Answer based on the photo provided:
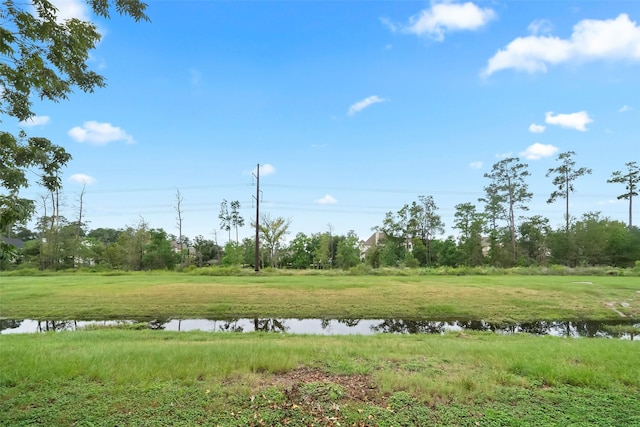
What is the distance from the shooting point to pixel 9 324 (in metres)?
11.9

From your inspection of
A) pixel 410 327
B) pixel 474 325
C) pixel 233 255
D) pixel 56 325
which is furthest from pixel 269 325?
pixel 233 255

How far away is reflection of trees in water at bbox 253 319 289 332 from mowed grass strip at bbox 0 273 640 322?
77 centimetres

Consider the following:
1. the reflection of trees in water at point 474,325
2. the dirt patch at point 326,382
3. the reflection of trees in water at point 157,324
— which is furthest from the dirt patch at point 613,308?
the reflection of trees in water at point 157,324

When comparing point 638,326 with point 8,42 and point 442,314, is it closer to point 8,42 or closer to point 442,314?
point 442,314

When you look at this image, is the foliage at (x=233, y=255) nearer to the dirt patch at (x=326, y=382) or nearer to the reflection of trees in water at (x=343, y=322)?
the reflection of trees in water at (x=343, y=322)

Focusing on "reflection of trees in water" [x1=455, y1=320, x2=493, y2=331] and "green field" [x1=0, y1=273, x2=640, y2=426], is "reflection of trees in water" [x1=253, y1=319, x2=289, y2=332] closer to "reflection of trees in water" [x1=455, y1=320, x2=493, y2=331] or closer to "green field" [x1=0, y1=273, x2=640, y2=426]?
"green field" [x1=0, y1=273, x2=640, y2=426]

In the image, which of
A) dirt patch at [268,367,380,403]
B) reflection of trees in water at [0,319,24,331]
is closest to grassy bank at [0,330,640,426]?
dirt patch at [268,367,380,403]

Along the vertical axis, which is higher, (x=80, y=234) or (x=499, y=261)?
(x=80, y=234)

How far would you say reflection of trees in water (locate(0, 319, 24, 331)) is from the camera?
11407mm

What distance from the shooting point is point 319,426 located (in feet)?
11.3

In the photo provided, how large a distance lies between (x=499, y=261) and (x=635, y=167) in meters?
18.4

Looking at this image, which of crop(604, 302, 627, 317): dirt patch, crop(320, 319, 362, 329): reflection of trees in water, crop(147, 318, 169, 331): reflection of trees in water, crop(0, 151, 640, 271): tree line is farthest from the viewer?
crop(0, 151, 640, 271): tree line

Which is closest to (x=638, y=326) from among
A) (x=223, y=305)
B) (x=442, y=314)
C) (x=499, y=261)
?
(x=442, y=314)

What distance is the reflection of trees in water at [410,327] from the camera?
1093 centimetres
